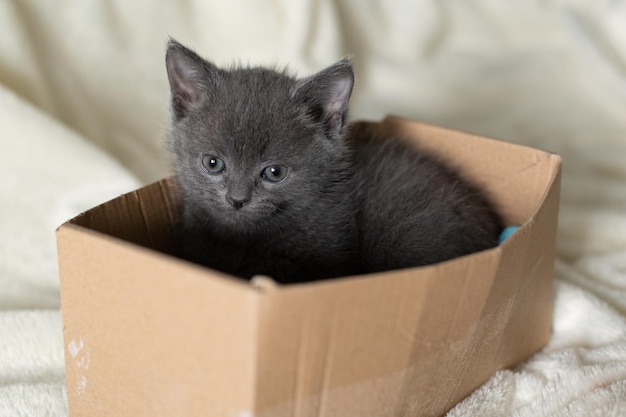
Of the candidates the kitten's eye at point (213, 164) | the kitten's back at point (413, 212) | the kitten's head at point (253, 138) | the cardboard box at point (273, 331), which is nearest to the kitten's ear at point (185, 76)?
the kitten's head at point (253, 138)

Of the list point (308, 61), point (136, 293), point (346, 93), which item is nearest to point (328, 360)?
point (136, 293)

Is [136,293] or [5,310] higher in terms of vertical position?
[136,293]

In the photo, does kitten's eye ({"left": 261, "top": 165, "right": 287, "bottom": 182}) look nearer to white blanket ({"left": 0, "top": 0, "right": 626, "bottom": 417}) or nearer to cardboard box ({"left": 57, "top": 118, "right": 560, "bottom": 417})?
cardboard box ({"left": 57, "top": 118, "right": 560, "bottom": 417})

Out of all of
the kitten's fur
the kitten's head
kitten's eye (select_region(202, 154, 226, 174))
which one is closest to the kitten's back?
the kitten's fur

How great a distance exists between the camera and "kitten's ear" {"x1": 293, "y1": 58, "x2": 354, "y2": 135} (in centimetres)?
134

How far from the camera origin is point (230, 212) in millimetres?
1353

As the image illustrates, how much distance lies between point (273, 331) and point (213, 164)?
1.69 ft

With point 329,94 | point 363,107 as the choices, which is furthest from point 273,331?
point 363,107

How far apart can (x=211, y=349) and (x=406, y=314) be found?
0.30 m

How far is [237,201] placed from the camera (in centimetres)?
131

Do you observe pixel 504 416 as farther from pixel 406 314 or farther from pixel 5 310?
pixel 5 310

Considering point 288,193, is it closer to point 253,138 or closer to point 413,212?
point 253,138

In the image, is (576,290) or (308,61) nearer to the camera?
(576,290)

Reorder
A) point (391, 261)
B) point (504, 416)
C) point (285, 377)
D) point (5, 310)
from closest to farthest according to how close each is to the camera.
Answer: point (285, 377) → point (504, 416) → point (391, 261) → point (5, 310)
